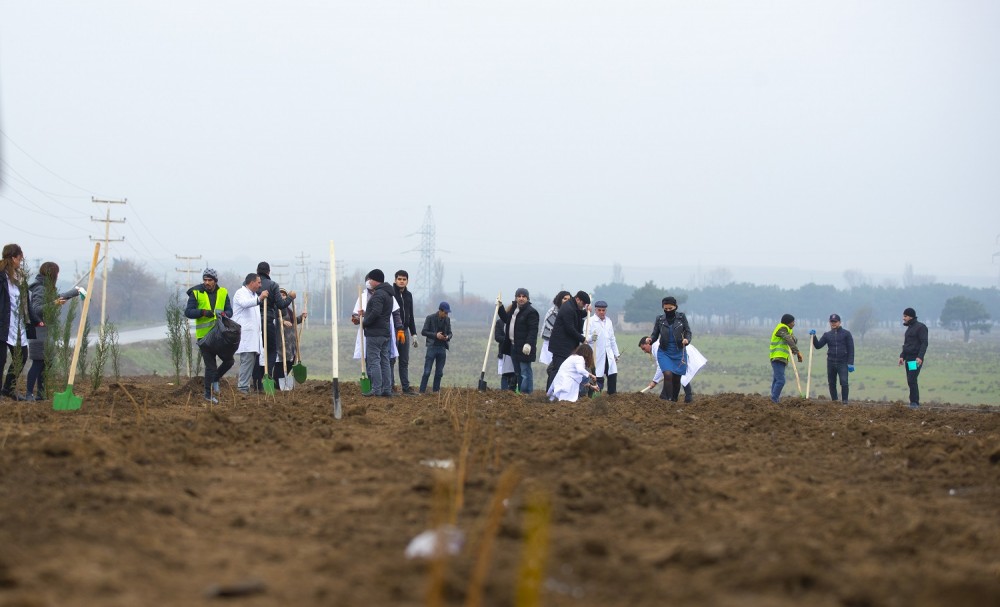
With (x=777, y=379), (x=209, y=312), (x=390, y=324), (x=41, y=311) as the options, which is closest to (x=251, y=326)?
(x=209, y=312)

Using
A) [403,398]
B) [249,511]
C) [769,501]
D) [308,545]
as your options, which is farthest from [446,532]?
[403,398]

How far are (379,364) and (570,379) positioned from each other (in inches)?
106

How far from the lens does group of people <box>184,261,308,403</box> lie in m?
13.1

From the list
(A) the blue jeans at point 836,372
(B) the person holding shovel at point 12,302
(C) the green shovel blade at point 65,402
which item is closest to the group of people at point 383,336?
(B) the person holding shovel at point 12,302

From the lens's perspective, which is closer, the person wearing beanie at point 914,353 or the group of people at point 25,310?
the group of people at point 25,310

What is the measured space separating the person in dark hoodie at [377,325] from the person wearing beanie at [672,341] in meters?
3.81

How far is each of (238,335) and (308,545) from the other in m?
8.21

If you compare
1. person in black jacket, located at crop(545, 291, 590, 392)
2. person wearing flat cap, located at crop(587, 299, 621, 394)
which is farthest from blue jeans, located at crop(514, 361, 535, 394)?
person wearing flat cap, located at crop(587, 299, 621, 394)

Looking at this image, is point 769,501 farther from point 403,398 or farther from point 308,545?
point 403,398

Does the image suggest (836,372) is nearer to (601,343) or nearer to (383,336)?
(601,343)

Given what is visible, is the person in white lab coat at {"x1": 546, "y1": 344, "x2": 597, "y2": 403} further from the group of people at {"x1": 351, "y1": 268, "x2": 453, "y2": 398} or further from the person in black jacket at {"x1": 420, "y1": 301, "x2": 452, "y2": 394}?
the person in black jacket at {"x1": 420, "y1": 301, "x2": 452, "y2": 394}

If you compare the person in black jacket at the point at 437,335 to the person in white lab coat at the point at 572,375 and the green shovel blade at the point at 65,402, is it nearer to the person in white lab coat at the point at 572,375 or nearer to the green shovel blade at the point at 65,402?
the person in white lab coat at the point at 572,375

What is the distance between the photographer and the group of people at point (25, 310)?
38.8ft

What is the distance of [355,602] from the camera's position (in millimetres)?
4070
